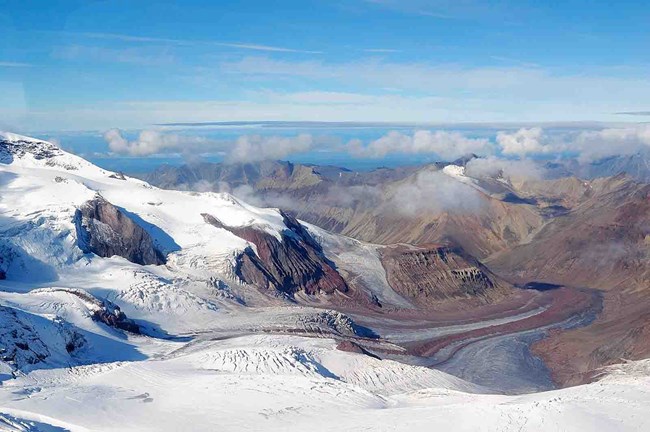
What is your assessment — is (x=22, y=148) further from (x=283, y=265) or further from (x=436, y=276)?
(x=436, y=276)

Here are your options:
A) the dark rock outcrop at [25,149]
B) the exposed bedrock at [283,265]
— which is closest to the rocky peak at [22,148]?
the dark rock outcrop at [25,149]

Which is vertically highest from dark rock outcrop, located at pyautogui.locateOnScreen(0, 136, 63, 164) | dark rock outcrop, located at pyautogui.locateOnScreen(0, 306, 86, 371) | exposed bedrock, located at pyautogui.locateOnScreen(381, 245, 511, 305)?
dark rock outcrop, located at pyautogui.locateOnScreen(0, 136, 63, 164)

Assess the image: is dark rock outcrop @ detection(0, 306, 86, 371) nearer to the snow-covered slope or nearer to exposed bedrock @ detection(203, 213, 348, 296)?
the snow-covered slope

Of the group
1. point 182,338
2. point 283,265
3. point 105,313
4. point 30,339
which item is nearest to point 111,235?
point 283,265

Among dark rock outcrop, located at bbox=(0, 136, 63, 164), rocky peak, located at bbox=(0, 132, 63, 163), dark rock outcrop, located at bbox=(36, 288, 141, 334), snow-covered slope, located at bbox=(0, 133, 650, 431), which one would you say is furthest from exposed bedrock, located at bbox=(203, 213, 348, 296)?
rocky peak, located at bbox=(0, 132, 63, 163)

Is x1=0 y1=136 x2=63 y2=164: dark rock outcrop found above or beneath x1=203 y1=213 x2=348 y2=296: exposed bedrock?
above

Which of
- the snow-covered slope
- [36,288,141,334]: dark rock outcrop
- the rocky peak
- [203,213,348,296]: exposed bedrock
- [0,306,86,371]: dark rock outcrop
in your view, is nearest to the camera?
the snow-covered slope

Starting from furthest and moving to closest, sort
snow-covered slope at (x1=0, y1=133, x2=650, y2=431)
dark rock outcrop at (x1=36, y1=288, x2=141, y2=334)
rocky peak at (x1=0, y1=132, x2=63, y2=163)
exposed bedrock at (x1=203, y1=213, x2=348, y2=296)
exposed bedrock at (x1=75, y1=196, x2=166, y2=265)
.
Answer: rocky peak at (x1=0, y1=132, x2=63, y2=163) → exposed bedrock at (x1=203, y1=213, x2=348, y2=296) → exposed bedrock at (x1=75, y1=196, x2=166, y2=265) → dark rock outcrop at (x1=36, y1=288, x2=141, y2=334) → snow-covered slope at (x1=0, y1=133, x2=650, y2=431)
